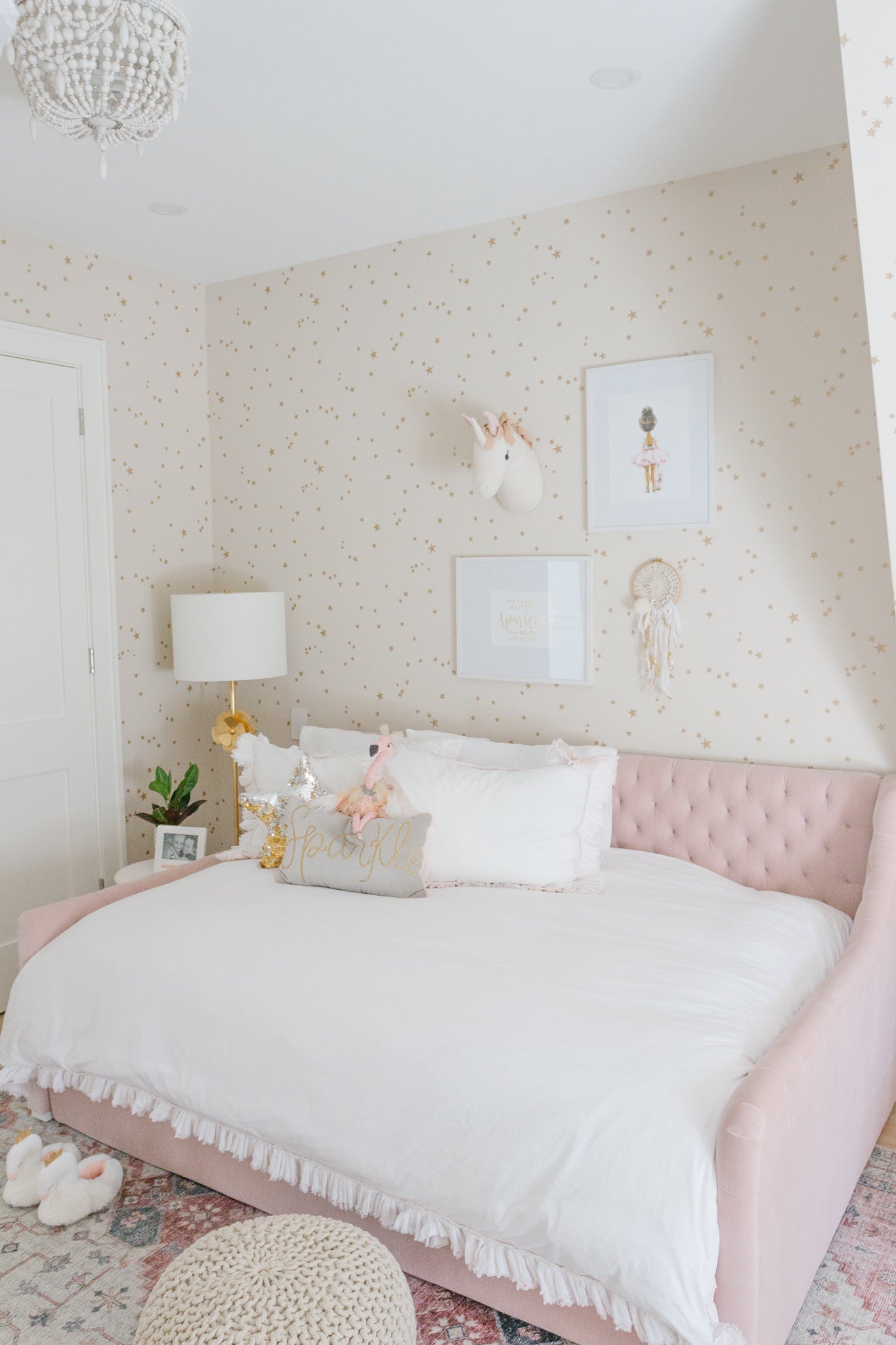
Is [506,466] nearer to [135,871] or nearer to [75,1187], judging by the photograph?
[135,871]

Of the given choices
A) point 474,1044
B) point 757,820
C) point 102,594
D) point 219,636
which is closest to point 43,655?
point 102,594

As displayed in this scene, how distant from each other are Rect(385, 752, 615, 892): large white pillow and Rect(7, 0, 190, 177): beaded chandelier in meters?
1.66

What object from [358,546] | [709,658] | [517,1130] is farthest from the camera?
[358,546]

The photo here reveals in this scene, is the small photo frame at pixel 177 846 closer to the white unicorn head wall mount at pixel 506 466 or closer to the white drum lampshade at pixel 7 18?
the white unicorn head wall mount at pixel 506 466

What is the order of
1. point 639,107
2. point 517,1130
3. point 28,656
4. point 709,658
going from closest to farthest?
point 517,1130 < point 639,107 < point 709,658 < point 28,656

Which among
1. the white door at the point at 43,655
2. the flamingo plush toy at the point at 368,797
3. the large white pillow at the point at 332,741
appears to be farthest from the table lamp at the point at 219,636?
the flamingo plush toy at the point at 368,797

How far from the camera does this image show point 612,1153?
158 centimetres

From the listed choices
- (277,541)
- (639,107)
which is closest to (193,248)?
(277,541)

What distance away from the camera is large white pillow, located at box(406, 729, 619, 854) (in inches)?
109

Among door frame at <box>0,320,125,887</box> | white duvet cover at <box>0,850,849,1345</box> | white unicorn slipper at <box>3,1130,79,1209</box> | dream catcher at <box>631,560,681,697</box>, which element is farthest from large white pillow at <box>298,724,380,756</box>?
white unicorn slipper at <box>3,1130,79,1209</box>

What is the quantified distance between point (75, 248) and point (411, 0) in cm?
188

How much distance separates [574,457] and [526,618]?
1.71 ft

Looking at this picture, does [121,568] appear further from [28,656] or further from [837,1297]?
[837,1297]

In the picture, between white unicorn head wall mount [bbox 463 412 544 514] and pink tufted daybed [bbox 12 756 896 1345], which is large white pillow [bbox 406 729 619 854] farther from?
white unicorn head wall mount [bbox 463 412 544 514]
